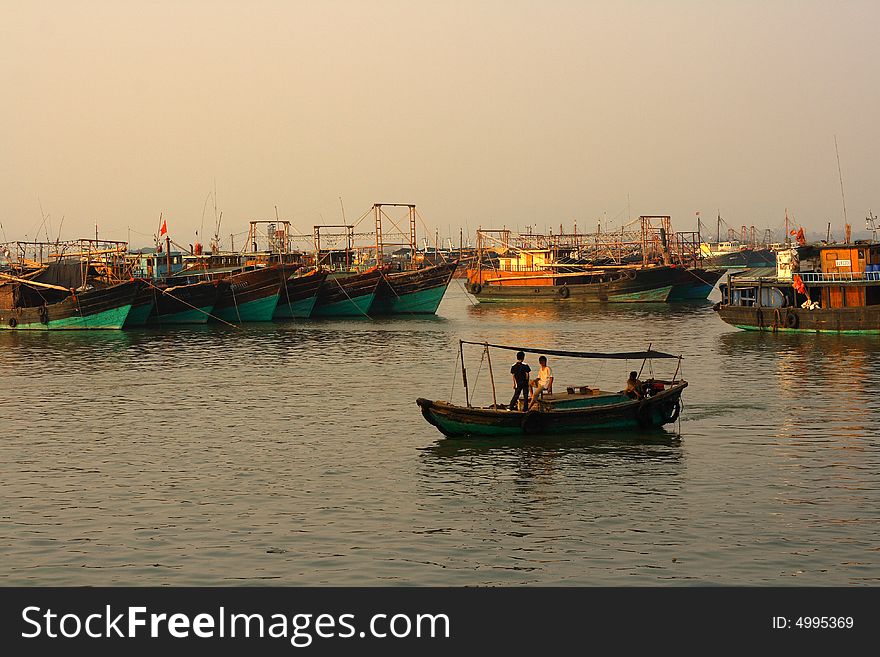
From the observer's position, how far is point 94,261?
288 feet

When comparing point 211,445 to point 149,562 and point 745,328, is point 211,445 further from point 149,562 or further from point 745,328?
point 745,328

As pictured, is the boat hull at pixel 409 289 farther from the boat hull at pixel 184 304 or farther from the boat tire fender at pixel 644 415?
the boat tire fender at pixel 644 415

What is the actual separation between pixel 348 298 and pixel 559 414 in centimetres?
6233

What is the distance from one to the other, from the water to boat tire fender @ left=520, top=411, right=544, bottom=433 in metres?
0.31

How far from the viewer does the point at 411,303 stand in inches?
3735

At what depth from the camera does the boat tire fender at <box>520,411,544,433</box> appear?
31344mm

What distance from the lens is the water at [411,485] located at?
2056 cm

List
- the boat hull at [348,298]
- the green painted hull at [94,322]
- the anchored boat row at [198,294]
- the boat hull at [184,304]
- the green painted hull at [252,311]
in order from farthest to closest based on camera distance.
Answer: the boat hull at [348,298], the green painted hull at [252,311], the boat hull at [184,304], the anchored boat row at [198,294], the green painted hull at [94,322]

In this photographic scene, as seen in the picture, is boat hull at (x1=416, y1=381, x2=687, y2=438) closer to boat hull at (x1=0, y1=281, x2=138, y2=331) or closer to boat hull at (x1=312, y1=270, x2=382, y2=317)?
boat hull at (x1=0, y1=281, x2=138, y2=331)

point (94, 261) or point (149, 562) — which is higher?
point (94, 261)

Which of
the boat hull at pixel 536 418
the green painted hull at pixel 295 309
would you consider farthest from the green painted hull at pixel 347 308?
the boat hull at pixel 536 418
